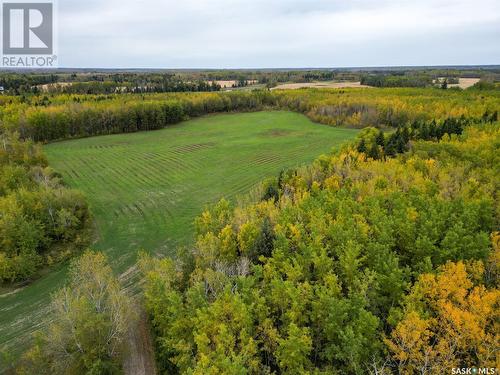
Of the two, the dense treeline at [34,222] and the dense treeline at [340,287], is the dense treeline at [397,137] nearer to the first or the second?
the dense treeline at [340,287]

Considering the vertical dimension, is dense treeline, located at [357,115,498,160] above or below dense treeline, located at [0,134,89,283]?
above

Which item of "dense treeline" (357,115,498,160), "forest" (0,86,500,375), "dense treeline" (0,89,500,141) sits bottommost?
"forest" (0,86,500,375)

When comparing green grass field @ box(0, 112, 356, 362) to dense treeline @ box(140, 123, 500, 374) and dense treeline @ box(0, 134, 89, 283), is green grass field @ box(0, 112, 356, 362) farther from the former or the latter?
dense treeline @ box(140, 123, 500, 374)

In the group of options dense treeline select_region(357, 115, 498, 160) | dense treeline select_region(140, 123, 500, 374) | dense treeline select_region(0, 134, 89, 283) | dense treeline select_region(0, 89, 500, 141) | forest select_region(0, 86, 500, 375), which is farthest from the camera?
dense treeline select_region(0, 89, 500, 141)

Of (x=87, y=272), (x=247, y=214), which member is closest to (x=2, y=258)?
(x=87, y=272)

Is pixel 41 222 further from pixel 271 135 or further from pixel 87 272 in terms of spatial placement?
pixel 271 135

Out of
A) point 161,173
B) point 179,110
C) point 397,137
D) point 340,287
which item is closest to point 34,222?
point 161,173

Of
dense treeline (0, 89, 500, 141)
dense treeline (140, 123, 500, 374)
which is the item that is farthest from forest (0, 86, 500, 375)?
dense treeline (0, 89, 500, 141)
